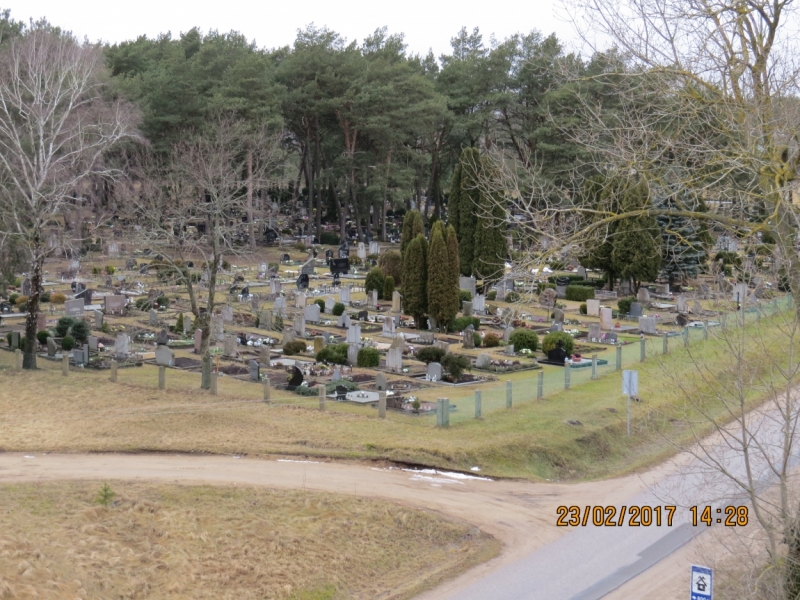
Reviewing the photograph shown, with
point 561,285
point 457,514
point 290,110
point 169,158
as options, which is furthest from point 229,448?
point 290,110

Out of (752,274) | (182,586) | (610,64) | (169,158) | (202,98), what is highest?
(202,98)

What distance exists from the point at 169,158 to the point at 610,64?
48.7 meters

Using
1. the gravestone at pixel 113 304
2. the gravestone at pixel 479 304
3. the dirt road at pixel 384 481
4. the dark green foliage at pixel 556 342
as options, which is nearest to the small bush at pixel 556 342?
the dark green foliage at pixel 556 342

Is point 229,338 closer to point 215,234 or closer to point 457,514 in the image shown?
point 215,234

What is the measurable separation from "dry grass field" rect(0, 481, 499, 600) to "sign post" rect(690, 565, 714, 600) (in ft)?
13.2

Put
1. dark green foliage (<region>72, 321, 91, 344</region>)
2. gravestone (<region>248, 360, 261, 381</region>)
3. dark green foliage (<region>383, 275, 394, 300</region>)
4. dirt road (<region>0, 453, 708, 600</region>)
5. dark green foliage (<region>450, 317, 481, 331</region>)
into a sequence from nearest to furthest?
dirt road (<region>0, 453, 708, 600</region>)
gravestone (<region>248, 360, 261, 381</region>)
dark green foliage (<region>72, 321, 91, 344</region>)
dark green foliage (<region>450, 317, 481, 331</region>)
dark green foliage (<region>383, 275, 394, 300</region>)

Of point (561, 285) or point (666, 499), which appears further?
point (561, 285)

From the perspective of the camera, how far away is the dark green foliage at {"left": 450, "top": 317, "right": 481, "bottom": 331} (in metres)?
32.5

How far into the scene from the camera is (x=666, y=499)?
15633 mm

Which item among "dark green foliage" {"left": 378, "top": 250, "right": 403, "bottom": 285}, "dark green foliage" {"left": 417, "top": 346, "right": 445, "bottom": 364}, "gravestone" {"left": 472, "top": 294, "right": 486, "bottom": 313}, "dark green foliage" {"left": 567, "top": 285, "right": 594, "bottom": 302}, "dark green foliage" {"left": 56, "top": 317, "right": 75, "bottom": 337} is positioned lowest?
"dark green foliage" {"left": 417, "top": 346, "right": 445, "bottom": 364}

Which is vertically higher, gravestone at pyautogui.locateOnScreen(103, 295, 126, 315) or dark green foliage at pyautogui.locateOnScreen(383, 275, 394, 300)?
dark green foliage at pyautogui.locateOnScreen(383, 275, 394, 300)

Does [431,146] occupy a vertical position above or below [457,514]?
above

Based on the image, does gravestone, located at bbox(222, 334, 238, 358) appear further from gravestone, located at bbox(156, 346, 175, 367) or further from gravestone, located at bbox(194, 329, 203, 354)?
gravestone, located at bbox(156, 346, 175, 367)

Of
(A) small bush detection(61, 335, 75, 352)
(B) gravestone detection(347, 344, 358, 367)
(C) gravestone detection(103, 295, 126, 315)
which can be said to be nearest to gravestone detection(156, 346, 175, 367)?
(A) small bush detection(61, 335, 75, 352)
